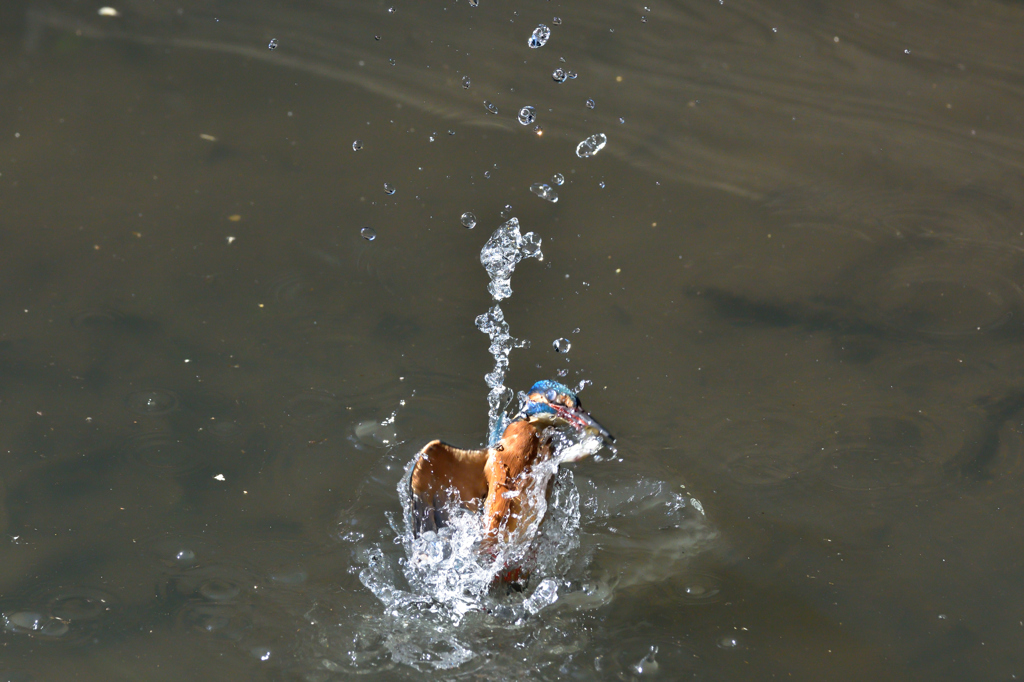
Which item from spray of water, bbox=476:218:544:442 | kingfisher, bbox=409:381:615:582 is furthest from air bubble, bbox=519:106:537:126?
kingfisher, bbox=409:381:615:582

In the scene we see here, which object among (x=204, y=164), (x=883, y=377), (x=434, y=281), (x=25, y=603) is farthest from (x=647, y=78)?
(x=25, y=603)

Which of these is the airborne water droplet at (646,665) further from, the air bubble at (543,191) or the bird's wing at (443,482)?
the air bubble at (543,191)

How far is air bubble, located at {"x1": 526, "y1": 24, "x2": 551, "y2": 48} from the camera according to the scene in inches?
92.6

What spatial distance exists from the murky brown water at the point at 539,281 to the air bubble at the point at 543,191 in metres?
0.02

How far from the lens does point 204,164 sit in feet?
7.71

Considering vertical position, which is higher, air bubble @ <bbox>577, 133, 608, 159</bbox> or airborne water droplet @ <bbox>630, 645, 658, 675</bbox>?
air bubble @ <bbox>577, 133, 608, 159</bbox>

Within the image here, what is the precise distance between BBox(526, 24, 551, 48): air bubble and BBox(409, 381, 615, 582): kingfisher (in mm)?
947

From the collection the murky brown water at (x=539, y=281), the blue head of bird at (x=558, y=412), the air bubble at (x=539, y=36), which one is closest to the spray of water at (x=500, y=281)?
the murky brown water at (x=539, y=281)

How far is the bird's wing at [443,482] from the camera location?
2.01 meters

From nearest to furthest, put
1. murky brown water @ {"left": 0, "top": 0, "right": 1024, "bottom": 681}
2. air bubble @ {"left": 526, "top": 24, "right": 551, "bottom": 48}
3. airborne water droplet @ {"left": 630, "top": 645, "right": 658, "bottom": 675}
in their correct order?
airborne water droplet @ {"left": 630, "top": 645, "right": 658, "bottom": 675} → murky brown water @ {"left": 0, "top": 0, "right": 1024, "bottom": 681} → air bubble @ {"left": 526, "top": 24, "right": 551, "bottom": 48}

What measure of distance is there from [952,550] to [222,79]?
2247mm

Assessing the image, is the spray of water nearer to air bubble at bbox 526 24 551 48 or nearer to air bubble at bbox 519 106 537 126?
air bubble at bbox 519 106 537 126

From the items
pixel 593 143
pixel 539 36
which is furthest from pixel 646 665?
pixel 539 36

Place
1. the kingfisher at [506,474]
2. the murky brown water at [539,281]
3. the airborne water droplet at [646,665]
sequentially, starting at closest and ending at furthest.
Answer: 1. the airborne water droplet at [646,665]
2. the kingfisher at [506,474]
3. the murky brown water at [539,281]
